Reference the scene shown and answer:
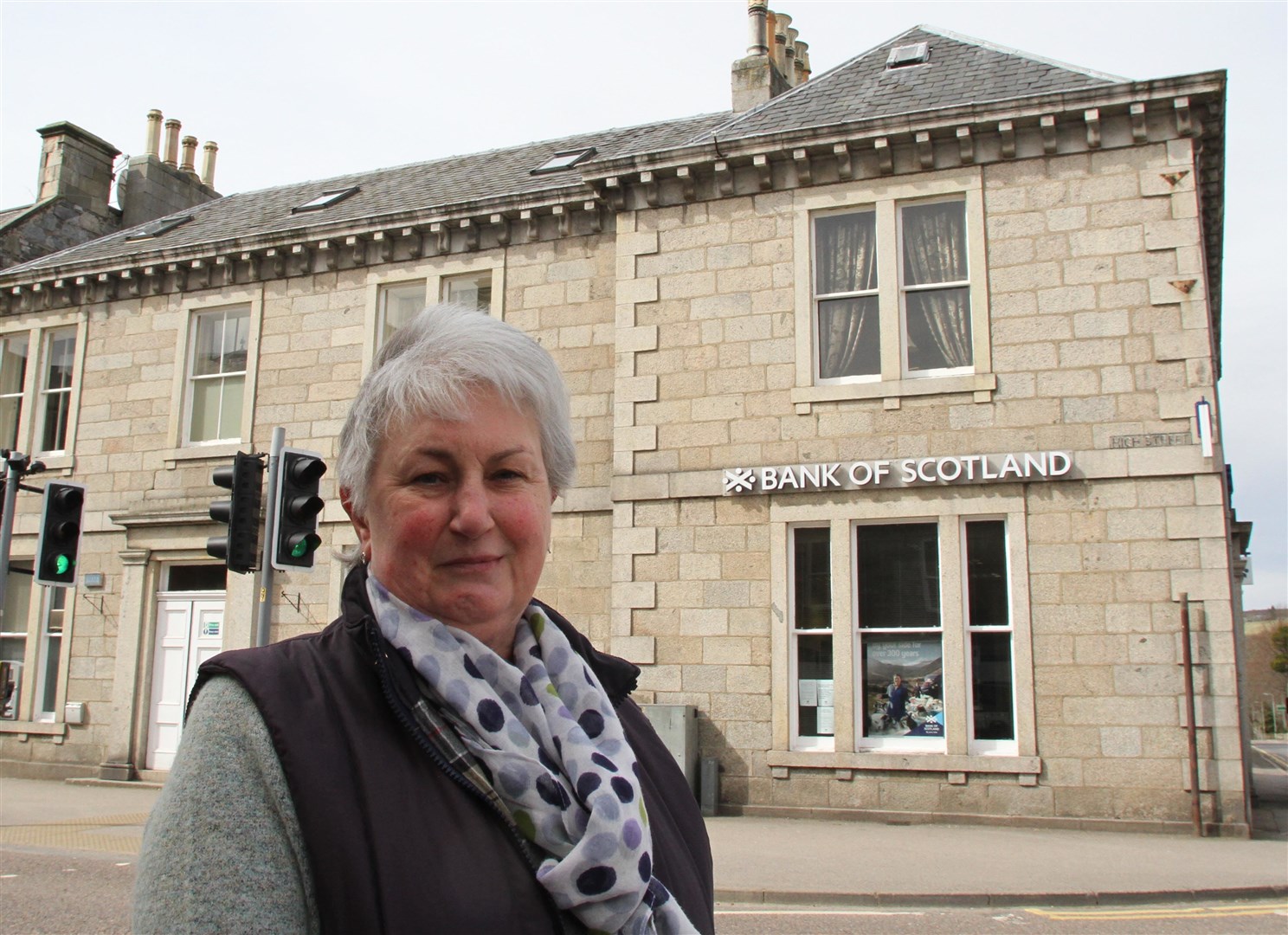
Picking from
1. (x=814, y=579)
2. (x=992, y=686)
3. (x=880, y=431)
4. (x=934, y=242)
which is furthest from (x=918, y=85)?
(x=992, y=686)

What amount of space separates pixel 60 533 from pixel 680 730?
271 inches

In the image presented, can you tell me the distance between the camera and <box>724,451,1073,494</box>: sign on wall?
11.8m

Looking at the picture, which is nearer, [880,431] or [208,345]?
[880,431]

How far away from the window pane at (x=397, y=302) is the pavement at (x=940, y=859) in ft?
24.0

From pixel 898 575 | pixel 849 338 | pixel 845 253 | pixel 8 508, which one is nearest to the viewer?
pixel 8 508

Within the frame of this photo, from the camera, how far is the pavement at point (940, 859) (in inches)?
320

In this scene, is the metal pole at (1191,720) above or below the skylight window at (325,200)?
below

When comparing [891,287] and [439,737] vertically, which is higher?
[891,287]

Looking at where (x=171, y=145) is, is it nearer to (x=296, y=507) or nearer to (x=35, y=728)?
(x=35, y=728)

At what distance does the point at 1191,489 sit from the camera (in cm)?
1140

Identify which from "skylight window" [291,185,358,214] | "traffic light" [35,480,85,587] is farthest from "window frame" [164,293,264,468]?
"traffic light" [35,480,85,587]

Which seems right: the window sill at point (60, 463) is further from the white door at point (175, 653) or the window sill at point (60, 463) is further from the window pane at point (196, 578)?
the white door at point (175, 653)

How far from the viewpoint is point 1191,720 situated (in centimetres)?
1088

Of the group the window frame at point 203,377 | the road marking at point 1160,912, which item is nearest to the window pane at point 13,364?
the window frame at point 203,377
